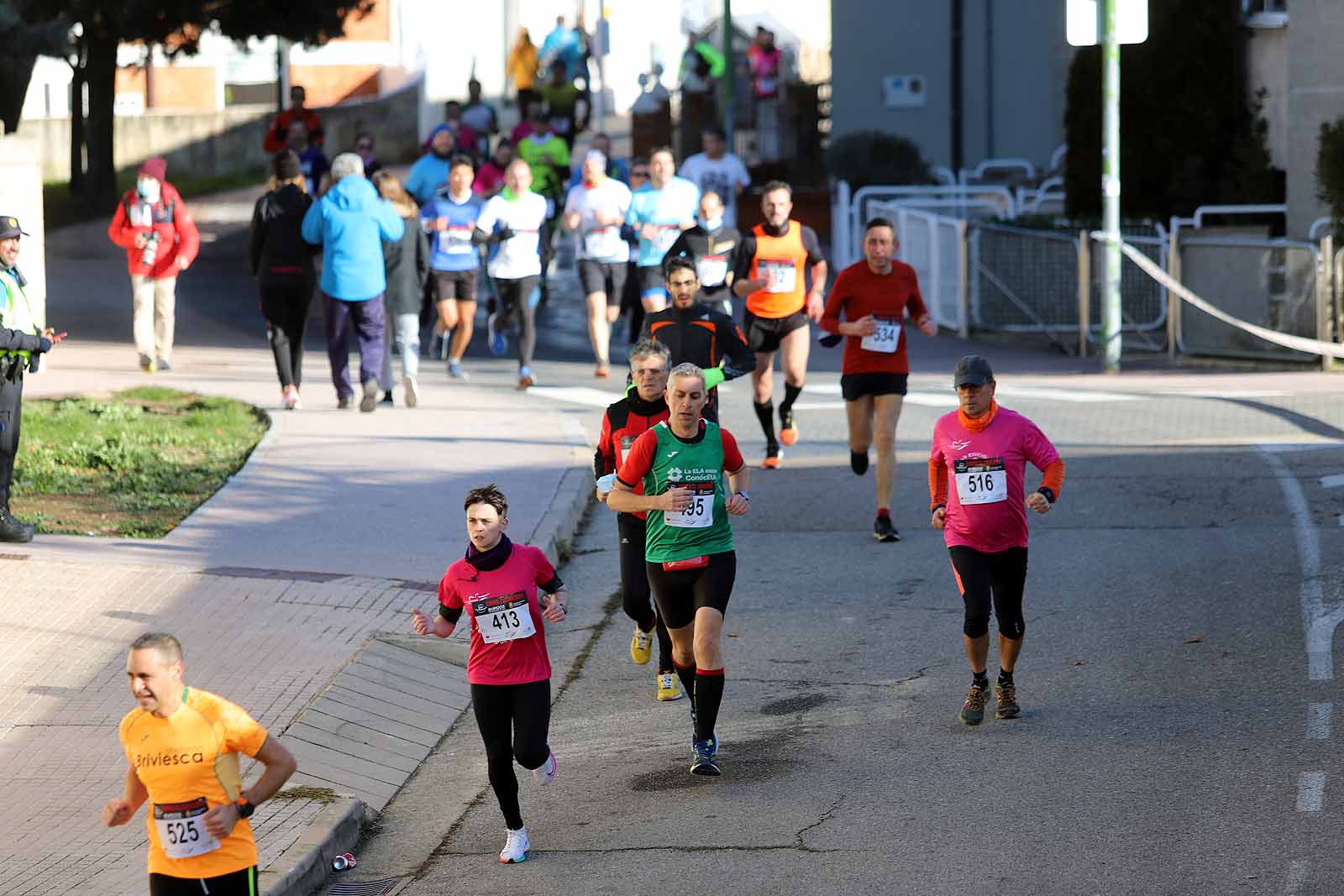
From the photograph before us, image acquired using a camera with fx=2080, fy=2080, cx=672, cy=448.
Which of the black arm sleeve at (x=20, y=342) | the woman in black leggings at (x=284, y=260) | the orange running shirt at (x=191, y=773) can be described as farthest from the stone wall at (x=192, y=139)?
the orange running shirt at (x=191, y=773)

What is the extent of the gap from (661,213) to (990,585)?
9236mm

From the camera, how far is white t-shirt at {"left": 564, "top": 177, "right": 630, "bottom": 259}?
18.3m

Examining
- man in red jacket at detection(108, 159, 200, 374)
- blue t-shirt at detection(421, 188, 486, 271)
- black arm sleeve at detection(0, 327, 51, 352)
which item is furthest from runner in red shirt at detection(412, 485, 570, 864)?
man in red jacket at detection(108, 159, 200, 374)

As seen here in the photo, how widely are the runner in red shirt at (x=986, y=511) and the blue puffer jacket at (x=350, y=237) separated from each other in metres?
8.33

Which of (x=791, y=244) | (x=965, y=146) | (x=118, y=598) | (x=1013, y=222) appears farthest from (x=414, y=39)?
(x=118, y=598)

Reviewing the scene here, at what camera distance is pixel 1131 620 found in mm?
10289

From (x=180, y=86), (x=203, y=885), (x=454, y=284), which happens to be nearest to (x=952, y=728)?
(x=203, y=885)

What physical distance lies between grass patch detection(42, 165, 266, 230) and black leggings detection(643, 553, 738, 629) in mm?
25298

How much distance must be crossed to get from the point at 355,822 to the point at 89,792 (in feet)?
3.26

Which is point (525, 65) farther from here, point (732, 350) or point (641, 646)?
point (641, 646)

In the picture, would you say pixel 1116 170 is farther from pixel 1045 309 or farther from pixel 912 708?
pixel 912 708

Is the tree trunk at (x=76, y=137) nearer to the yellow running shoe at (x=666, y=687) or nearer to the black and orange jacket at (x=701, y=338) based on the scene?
the black and orange jacket at (x=701, y=338)

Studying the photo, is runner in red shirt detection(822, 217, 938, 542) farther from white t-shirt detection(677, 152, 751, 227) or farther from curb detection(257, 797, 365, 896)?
white t-shirt detection(677, 152, 751, 227)

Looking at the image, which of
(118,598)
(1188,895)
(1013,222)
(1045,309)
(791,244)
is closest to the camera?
(1188,895)
